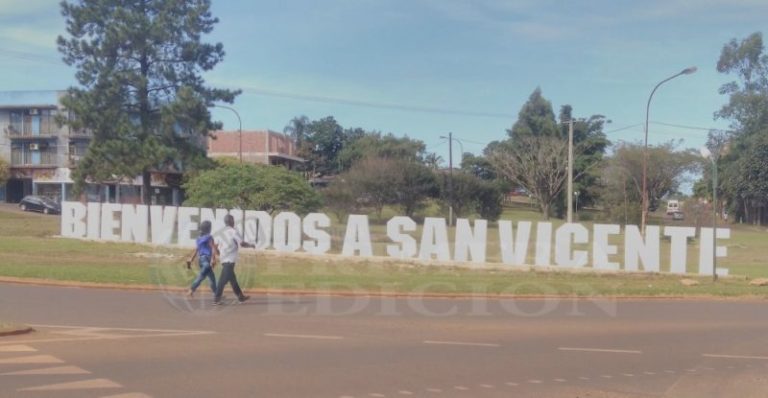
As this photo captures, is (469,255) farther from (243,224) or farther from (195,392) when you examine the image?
(195,392)

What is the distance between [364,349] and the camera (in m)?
10.7

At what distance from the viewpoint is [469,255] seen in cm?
2800

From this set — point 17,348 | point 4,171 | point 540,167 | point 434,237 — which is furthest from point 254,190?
point 4,171

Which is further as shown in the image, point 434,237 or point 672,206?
point 672,206

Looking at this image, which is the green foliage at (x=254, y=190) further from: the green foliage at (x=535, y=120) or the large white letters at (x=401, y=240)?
the green foliage at (x=535, y=120)

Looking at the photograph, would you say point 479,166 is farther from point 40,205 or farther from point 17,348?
point 17,348

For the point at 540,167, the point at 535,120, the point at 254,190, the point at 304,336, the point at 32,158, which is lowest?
the point at 304,336

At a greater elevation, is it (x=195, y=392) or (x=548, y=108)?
(x=548, y=108)

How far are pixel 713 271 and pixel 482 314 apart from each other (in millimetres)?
13625

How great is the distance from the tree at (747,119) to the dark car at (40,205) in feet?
198

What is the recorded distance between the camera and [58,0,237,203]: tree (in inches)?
1735

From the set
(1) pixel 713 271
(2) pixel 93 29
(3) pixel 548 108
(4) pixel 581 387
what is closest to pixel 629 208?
(3) pixel 548 108

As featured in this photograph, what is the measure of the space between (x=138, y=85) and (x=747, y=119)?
57.4m

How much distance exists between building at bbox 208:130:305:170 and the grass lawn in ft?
154
